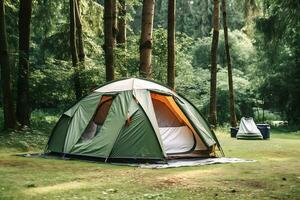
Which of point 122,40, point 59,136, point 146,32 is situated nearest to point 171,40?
point 146,32

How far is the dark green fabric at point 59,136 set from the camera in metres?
11.4

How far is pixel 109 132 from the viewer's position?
34.3 feet

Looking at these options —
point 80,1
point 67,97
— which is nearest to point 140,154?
point 67,97

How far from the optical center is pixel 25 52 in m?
14.8

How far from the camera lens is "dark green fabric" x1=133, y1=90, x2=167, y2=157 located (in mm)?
10297

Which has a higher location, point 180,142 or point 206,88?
point 206,88

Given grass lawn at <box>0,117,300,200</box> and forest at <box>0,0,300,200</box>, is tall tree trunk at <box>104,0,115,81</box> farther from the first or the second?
grass lawn at <box>0,117,300,200</box>

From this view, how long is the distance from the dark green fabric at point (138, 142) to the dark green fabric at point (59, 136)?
69.2 inches

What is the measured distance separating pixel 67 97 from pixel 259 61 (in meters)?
16.3

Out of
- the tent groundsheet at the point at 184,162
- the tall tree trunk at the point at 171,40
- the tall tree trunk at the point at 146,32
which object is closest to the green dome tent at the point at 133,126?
the tent groundsheet at the point at 184,162

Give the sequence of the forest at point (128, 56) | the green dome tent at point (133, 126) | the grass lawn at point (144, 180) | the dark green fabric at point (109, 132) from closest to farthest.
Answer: the grass lawn at point (144, 180) < the green dome tent at point (133, 126) < the dark green fabric at point (109, 132) < the forest at point (128, 56)

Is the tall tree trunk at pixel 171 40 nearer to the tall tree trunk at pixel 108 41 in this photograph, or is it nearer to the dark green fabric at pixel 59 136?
the tall tree trunk at pixel 108 41

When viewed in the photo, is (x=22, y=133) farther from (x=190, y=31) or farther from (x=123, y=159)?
(x=190, y=31)

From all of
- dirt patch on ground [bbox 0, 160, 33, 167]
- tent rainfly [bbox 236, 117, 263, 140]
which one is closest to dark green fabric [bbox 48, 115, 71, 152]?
dirt patch on ground [bbox 0, 160, 33, 167]
